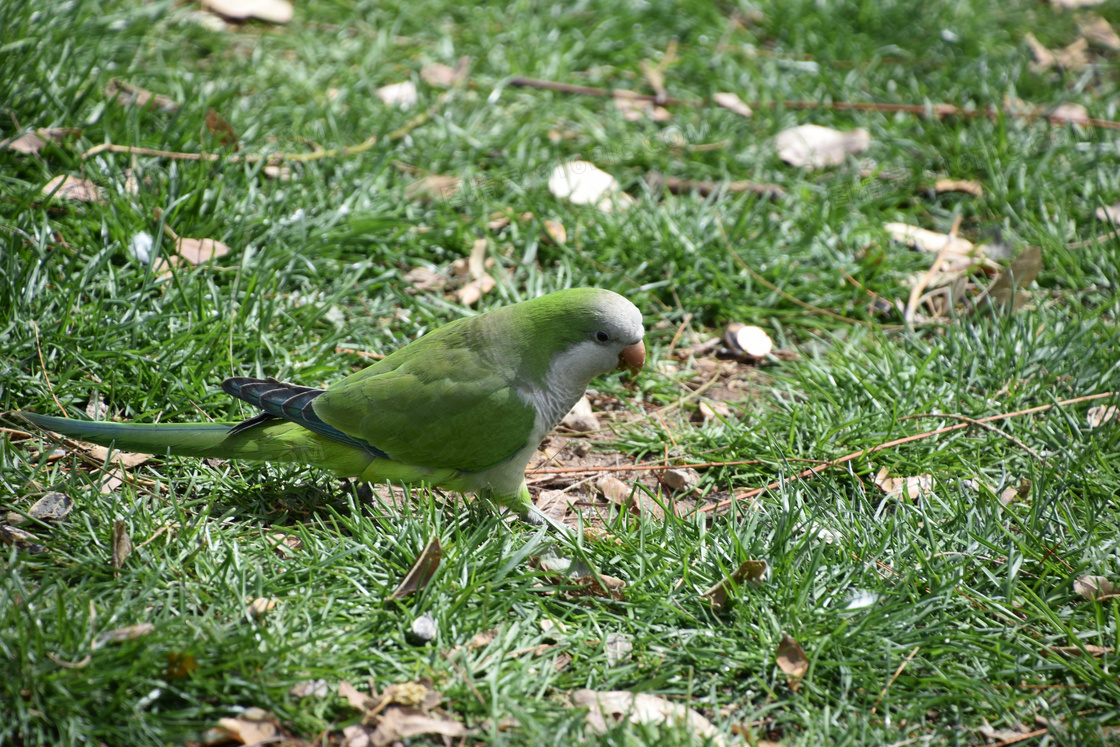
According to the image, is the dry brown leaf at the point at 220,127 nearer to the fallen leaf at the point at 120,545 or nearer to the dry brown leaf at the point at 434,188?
the dry brown leaf at the point at 434,188

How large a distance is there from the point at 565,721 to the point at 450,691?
345 millimetres

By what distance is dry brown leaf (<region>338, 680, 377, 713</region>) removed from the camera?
7.95 feet

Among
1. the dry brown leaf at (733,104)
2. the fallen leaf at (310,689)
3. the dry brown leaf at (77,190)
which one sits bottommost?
the fallen leaf at (310,689)

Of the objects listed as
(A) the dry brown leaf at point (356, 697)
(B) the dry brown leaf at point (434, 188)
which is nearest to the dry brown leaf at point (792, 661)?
(A) the dry brown leaf at point (356, 697)

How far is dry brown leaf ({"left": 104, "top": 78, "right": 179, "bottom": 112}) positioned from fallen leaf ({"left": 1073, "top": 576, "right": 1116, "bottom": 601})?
472 cm

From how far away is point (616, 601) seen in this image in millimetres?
2867

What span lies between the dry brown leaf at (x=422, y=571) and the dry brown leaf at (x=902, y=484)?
1808mm

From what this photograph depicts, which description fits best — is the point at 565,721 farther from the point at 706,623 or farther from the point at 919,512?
the point at 919,512

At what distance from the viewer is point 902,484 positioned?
11.4ft

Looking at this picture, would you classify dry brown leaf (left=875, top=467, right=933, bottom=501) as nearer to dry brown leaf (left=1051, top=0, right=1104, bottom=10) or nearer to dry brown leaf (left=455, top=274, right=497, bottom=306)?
dry brown leaf (left=455, top=274, right=497, bottom=306)

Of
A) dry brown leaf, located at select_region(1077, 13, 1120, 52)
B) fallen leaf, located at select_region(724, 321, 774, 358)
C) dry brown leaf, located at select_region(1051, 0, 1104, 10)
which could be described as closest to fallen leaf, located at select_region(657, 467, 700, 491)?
fallen leaf, located at select_region(724, 321, 774, 358)

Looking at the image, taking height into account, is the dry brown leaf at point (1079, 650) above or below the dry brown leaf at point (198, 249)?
below

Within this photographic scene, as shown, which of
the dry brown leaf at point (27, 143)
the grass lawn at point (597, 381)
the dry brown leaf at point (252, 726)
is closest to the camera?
the dry brown leaf at point (252, 726)

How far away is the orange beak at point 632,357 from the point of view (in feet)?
10.7
